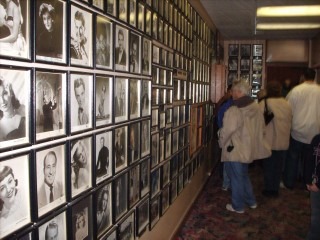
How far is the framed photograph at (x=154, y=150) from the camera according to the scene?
2.30m

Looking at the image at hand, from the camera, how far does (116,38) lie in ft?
5.29

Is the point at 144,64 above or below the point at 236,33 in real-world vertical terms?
below

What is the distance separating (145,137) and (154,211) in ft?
2.00

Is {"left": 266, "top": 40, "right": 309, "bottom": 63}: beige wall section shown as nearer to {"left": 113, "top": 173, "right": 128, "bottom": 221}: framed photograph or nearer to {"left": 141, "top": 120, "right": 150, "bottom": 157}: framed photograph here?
{"left": 141, "top": 120, "right": 150, "bottom": 157}: framed photograph

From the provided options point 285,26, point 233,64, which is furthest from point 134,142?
point 233,64

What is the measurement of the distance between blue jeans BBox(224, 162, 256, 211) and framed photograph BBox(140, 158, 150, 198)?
1.64 meters

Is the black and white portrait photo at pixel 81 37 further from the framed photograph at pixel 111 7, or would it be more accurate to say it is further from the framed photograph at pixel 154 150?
the framed photograph at pixel 154 150

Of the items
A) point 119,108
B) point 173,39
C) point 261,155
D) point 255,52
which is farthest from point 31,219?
point 255,52

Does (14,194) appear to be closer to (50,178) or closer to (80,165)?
(50,178)

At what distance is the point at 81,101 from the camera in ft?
4.28

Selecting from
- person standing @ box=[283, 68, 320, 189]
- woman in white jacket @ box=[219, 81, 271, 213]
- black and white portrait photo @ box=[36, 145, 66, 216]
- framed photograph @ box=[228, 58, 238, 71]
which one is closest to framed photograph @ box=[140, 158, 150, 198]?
black and white portrait photo @ box=[36, 145, 66, 216]

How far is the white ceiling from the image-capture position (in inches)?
159

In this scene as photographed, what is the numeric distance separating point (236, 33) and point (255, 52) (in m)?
1.08

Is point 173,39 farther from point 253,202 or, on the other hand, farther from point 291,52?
point 291,52
